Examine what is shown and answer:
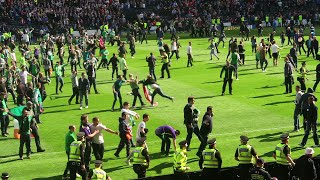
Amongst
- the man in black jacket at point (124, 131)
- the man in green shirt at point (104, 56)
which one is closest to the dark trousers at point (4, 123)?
the man in black jacket at point (124, 131)

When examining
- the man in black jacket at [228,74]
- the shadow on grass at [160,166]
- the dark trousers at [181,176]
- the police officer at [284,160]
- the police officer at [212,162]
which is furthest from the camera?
the man in black jacket at [228,74]

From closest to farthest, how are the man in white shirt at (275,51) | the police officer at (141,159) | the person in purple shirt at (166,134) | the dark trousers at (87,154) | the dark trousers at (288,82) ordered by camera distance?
the police officer at (141,159)
the dark trousers at (87,154)
the person in purple shirt at (166,134)
the dark trousers at (288,82)
the man in white shirt at (275,51)

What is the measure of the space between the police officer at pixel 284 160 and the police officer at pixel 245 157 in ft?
2.65

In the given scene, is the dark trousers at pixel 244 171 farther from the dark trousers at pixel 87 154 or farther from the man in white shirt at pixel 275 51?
the man in white shirt at pixel 275 51

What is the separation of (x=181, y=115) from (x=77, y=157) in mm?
11344

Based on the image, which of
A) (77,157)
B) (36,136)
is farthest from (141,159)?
(36,136)

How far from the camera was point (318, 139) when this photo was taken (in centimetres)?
2383

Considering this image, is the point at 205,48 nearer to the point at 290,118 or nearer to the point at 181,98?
the point at 181,98

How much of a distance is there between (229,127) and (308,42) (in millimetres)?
20674

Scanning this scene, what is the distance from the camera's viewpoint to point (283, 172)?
18969 mm

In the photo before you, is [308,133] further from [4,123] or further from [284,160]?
[4,123]

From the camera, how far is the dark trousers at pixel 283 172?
62.0 feet

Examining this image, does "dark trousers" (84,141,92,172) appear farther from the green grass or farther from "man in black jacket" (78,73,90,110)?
"man in black jacket" (78,73,90,110)

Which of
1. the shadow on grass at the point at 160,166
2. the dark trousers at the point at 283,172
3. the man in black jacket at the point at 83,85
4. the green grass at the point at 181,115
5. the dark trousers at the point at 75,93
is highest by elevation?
the man in black jacket at the point at 83,85
